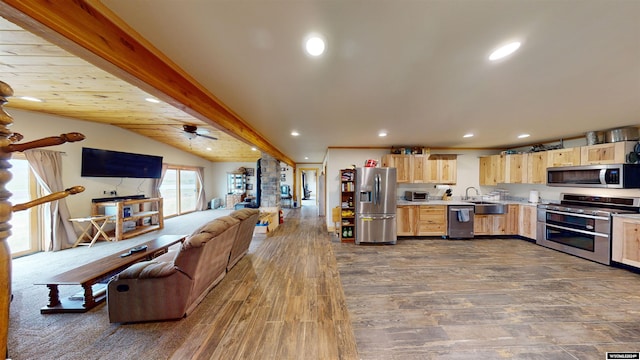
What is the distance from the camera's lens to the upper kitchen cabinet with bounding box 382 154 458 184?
16.6ft

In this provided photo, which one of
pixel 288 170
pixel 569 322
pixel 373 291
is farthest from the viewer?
pixel 288 170

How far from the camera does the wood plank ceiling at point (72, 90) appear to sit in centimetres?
196

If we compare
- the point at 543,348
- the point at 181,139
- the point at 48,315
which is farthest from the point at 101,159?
the point at 543,348

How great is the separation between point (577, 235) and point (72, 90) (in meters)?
8.49

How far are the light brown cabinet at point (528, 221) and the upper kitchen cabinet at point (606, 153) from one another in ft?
4.14

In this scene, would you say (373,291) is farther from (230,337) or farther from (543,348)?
(230,337)

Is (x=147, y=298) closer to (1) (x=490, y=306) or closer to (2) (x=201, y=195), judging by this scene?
(1) (x=490, y=306)

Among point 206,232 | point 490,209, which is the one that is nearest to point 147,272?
point 206,232

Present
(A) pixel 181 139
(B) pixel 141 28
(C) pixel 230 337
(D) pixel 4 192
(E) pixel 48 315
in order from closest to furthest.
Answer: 1. (D) pixel 4 192
2. (B) pixel 141 28
3. (C) pixel 230 337
4. (E) pixel 48 315
5. (A) pixel 181 139

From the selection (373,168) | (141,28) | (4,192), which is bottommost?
(4,192)

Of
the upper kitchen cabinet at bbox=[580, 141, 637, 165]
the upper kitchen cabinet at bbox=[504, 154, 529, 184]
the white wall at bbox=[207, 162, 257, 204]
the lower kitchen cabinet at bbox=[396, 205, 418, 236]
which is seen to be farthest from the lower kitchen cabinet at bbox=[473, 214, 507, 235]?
the white wall at bbox=[207, 162, 257, 204]

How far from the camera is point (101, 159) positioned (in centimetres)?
482

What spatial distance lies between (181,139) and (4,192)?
6916mm

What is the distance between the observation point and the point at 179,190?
7.99 metres
